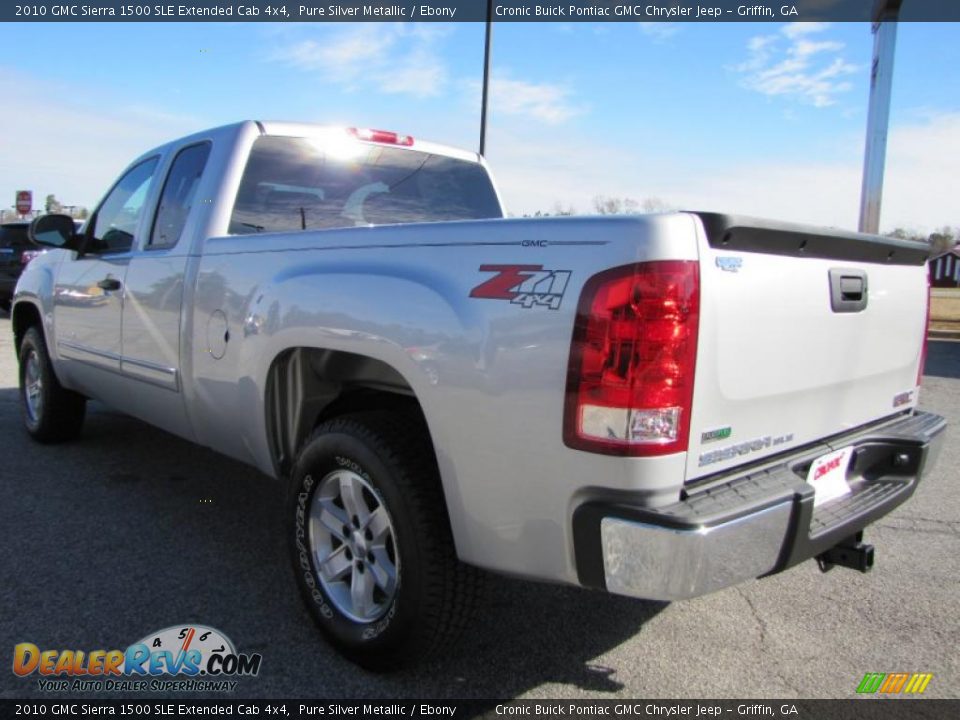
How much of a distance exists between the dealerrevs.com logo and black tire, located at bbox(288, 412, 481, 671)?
0.34 m

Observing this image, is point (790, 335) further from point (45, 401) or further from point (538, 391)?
point (45, 401)

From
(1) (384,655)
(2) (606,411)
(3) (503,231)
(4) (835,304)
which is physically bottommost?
(1) (384,655)

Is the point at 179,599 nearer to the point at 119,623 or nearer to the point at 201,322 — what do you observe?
the point at 119,623

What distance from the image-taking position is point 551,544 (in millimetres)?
2035

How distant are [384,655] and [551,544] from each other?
818 millimetres

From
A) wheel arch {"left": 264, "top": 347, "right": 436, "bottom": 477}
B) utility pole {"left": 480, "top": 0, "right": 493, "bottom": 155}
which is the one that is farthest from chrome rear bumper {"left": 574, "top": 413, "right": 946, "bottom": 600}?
utility pole {"left": 480, "top": 0, "right": 493, "bottom": 155}

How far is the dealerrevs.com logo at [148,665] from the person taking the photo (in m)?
2.52

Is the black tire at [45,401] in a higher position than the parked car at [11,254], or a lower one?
lower

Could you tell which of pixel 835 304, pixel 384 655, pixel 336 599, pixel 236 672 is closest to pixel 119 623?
pixel 236 672

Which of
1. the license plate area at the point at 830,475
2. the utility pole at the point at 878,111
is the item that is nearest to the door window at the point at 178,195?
the license plate area at the point at 830,475

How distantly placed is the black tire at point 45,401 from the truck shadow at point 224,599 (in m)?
0.64

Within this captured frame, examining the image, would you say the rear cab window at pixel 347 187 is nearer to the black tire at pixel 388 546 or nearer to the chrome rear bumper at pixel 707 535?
the black tire at pixel 388 546

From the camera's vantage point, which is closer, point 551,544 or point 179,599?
point 551,544

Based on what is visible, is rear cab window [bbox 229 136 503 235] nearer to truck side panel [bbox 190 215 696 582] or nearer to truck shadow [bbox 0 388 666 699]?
truck side panel [bbox 190 215 696 582]
